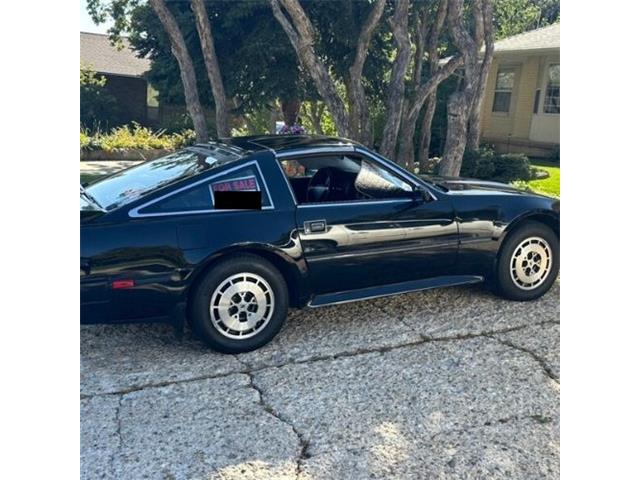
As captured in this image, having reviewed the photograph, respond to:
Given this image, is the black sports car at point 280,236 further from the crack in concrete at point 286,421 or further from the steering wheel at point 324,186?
the crack in concrete at point 286,421

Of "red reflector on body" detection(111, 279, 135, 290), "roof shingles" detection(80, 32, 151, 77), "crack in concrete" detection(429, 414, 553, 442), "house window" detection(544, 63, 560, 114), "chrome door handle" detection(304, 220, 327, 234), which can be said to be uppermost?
"roof shingles" detection(80, 32, 151, 77)

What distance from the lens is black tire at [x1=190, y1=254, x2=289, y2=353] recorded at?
3711 millimetres

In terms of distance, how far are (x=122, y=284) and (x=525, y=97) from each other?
1628 cm

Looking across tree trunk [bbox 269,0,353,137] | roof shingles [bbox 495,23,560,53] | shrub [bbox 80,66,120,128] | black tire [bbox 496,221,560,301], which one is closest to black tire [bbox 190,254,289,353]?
black tire [bbox 496,221,560,301]

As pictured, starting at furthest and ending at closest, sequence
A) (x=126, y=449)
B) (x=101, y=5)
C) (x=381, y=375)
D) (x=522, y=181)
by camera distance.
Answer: (x=101, y=5)
(x=522, y=181)
(x=381, y=375)
(x=126, y=449)

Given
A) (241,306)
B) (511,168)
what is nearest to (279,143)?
(241,306)

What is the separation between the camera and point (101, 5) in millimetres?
16203

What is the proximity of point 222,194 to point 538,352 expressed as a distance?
2.43 metres

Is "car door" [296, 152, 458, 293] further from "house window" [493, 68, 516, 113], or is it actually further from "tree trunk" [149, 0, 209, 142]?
"house window" [493, 68, 516, 113]

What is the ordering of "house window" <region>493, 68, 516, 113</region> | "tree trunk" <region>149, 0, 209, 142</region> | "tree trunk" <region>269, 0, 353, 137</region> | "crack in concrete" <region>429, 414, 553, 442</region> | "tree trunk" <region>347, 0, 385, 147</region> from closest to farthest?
"crack in concrete" <region>429, 414, 553, 442</region>, "tree trunk" <region>269, 0, 353, 137</region>, "tree trunk" <region>347, 0, 385, 147</region>, "tree trunk" <region>149, 0, 209, 142</region>, "house window" <region>493, 68, 516, 113</region>

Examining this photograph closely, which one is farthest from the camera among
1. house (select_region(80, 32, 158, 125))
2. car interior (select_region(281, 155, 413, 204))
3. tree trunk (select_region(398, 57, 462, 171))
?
house (select_region(80, 32, 158, 125))

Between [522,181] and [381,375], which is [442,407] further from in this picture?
[522,181]

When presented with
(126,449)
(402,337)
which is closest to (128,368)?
(126,449)

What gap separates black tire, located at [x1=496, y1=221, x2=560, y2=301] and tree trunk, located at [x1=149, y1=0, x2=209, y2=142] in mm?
6269
